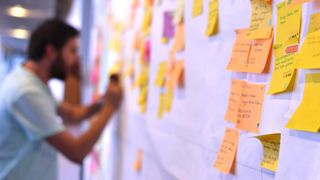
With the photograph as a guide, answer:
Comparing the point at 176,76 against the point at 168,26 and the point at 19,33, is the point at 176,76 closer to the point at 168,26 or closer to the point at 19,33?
the point at 168,26

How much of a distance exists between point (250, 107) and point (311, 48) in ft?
0.58

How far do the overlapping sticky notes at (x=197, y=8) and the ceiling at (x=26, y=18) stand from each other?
1.48 metres

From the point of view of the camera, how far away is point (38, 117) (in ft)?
4.19

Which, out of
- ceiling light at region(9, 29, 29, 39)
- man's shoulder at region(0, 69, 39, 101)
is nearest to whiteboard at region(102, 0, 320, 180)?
man's shoulder at region(0, 69, 39, 101)

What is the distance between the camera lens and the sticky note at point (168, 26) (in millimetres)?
1047

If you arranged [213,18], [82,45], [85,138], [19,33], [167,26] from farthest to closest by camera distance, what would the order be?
[82,45]
[19,33]
[85,138]
[167,26]
[213,18]

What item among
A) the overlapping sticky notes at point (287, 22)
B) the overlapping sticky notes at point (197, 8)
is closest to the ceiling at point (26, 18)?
the overlapping sticky notes at point (197, 8)

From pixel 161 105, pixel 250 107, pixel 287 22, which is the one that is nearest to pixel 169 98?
pixel 161 105

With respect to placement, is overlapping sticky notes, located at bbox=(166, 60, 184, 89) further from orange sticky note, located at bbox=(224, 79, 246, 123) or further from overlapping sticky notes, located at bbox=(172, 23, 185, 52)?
orange sticky note, located at bbox=(224, 79, 246, 123)

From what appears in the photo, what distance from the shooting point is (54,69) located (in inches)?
59.5

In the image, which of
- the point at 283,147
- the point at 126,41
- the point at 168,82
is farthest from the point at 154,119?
the point at 283,147

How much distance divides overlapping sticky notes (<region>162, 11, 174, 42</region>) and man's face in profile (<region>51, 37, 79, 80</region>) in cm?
59

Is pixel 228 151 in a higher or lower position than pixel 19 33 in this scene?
lower

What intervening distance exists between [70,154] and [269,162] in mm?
986
